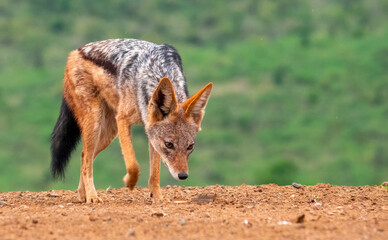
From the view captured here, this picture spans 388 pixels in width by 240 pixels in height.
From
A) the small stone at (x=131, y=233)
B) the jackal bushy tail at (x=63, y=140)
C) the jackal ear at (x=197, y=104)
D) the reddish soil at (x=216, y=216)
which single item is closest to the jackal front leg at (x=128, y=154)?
the reddish soil at (x=216, y=216)

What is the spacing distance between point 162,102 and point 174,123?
0.84 feet

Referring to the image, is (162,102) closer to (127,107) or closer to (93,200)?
(127,107)

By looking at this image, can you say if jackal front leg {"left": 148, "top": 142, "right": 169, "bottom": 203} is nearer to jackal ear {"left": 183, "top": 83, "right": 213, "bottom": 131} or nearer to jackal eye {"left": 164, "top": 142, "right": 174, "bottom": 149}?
jackal eye {"left": 164, "top": 142, "right": 174, "bottom": 149}

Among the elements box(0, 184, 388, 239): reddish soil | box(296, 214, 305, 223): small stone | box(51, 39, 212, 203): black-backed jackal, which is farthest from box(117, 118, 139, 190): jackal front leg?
box(296, 214, 305, 223): small stone

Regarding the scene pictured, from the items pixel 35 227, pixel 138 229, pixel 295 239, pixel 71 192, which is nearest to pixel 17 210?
pixel 35 227

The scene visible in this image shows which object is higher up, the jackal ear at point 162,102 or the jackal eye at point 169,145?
the jackal ear at point 162,102

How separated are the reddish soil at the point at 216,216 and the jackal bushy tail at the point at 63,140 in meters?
0.55

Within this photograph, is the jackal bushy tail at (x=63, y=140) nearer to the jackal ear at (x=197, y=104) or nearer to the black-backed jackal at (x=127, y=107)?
the black-backed jackal at (x=127, y=107)

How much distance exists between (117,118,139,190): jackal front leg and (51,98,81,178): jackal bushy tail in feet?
3.88

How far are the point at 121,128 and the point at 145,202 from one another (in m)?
0.90

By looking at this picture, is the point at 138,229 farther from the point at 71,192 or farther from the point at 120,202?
the point at 71,192

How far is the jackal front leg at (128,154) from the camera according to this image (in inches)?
289

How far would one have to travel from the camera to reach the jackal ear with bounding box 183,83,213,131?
274 inches

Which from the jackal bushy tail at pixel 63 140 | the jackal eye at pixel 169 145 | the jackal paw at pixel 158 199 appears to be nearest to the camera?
the jackal eye at pixel 169 145
